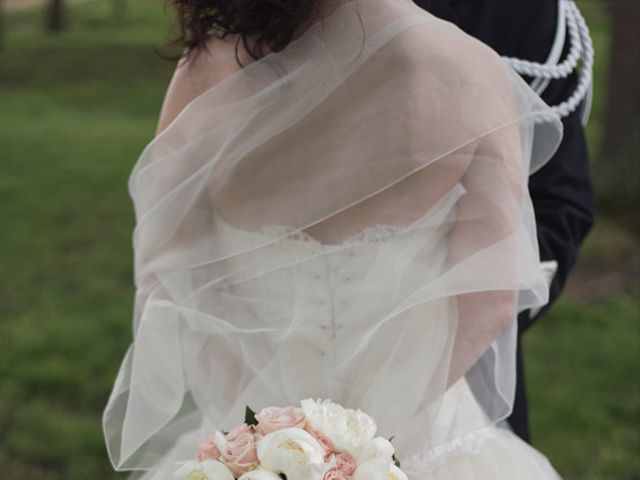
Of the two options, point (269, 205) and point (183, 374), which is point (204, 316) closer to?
point (183, 374)

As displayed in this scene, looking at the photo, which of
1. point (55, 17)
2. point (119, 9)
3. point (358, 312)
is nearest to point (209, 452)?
point (358, 312)

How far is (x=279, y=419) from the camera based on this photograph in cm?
144

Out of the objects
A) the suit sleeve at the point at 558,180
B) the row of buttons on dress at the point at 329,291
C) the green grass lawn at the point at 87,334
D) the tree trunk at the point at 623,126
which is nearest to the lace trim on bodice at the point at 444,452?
the row of buttons on dress at the point at 329,291

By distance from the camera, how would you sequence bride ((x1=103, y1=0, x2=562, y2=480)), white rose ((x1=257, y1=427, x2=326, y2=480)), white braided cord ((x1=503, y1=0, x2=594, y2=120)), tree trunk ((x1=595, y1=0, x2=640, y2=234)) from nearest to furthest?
white rose ((x1=257, y1=427, x2=326, y2=480)) < bride ((x1=103, y1=0, x2=562, y2=480)) < white braided cord ((x1=503, y1=0, x2=594, y2=120)) < tree trunk ((x1=595, y1=0, x2=640, y2=234))

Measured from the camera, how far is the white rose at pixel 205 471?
1382mm

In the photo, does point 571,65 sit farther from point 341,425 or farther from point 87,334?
point 87,334

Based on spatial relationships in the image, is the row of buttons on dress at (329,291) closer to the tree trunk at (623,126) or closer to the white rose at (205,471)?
the white rose at (205,471)

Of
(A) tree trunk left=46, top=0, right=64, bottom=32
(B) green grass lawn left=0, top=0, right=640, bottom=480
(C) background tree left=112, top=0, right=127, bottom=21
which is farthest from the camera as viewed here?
(C) background tree left=112, top=0, right=127, bottom=21

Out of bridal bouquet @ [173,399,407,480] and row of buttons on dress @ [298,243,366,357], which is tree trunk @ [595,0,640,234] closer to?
row of buttons on dress @ [298,243,366,357]

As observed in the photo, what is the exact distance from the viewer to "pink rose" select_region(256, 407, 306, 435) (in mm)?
1429

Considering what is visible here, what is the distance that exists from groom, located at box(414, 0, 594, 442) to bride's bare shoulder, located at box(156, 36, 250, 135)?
417 mm

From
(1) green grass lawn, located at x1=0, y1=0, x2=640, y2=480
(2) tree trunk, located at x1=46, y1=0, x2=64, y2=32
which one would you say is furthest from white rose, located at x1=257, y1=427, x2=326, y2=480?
(2) tree trunk, located at x1=46, y1=0, x2=64, y2=32

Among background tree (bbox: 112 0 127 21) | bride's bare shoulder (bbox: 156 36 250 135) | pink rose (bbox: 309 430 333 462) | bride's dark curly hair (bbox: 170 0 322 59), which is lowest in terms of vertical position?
background tree (bbox: 112 0 127 21)

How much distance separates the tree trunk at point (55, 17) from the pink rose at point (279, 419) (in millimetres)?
18968
